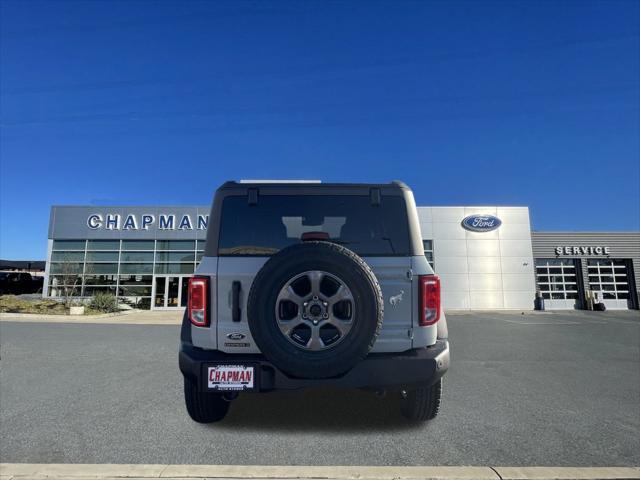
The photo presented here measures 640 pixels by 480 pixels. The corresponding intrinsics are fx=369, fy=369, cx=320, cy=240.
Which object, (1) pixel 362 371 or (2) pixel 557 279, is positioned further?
(2) pixel 557 279

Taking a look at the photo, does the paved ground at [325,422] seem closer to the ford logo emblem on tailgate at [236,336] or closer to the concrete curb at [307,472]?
the concrete curb at [307,472]

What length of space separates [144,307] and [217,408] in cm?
2347

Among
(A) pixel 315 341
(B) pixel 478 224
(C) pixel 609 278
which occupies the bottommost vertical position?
(A) pixel 315 341

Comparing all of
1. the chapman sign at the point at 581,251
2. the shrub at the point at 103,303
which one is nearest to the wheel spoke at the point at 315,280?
the shrub at the point at 103,303

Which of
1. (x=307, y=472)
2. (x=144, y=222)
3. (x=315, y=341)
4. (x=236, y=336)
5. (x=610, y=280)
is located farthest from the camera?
(x=610, y=280)

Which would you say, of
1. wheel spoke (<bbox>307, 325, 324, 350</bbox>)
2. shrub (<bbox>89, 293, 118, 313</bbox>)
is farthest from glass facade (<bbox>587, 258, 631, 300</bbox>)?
shrub (<bbox>89, 293, 118, 313</bbox>)

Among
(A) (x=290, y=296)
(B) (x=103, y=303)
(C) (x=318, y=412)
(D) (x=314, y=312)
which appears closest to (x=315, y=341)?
(D) (x=314, y=312)

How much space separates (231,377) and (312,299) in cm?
89

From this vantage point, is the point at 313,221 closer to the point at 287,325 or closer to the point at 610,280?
the point at 287,325

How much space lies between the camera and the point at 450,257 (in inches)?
1027

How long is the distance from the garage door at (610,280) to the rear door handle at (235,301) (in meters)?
32.7

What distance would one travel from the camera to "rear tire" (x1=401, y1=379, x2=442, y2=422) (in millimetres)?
3408

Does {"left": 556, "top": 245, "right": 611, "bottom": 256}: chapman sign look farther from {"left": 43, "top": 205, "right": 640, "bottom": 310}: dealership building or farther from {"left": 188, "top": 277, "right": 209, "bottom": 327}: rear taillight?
{"left": 188, "top": 277, "right": 209, "bottom": 327}: rear taillight

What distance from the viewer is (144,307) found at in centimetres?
2428
